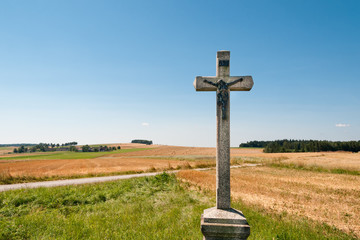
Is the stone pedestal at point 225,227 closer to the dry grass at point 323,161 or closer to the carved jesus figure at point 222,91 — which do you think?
the carved jesus figure at point 222,91

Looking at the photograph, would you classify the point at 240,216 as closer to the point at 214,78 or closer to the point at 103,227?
the point at 214,78

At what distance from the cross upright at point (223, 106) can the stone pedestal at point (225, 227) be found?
396 millimetres

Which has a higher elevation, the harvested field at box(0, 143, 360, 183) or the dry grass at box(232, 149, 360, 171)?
the dry grass at box(232, 149, 360, 171)

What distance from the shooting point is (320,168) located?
24.6m

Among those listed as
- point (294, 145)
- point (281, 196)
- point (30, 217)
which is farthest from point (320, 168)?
point (294, 145)

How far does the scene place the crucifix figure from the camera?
126 inches

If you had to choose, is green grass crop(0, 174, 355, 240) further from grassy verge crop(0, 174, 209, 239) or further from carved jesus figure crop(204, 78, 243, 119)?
carved jesus figure crop(204, 78, 243, 119)

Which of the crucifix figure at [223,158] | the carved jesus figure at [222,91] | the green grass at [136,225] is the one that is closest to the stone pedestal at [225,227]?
the crucifix figure at [223,158]

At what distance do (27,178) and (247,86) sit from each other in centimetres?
2201

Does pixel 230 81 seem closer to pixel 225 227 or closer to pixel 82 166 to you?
pixel 225 227

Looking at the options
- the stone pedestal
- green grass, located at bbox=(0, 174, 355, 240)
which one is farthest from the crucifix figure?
green grass, located at bbox=(0, 174, 355, 240)

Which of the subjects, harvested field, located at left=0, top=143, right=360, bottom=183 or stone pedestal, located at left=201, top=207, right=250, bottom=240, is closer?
stone pedestal, located at left=201, top=207, right=250, bottom=240

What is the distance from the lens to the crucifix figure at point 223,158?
126 inches

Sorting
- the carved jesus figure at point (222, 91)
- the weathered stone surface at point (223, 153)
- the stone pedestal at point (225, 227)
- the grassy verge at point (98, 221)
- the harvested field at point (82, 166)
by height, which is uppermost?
the carved jesus figure at point (222, 91)
